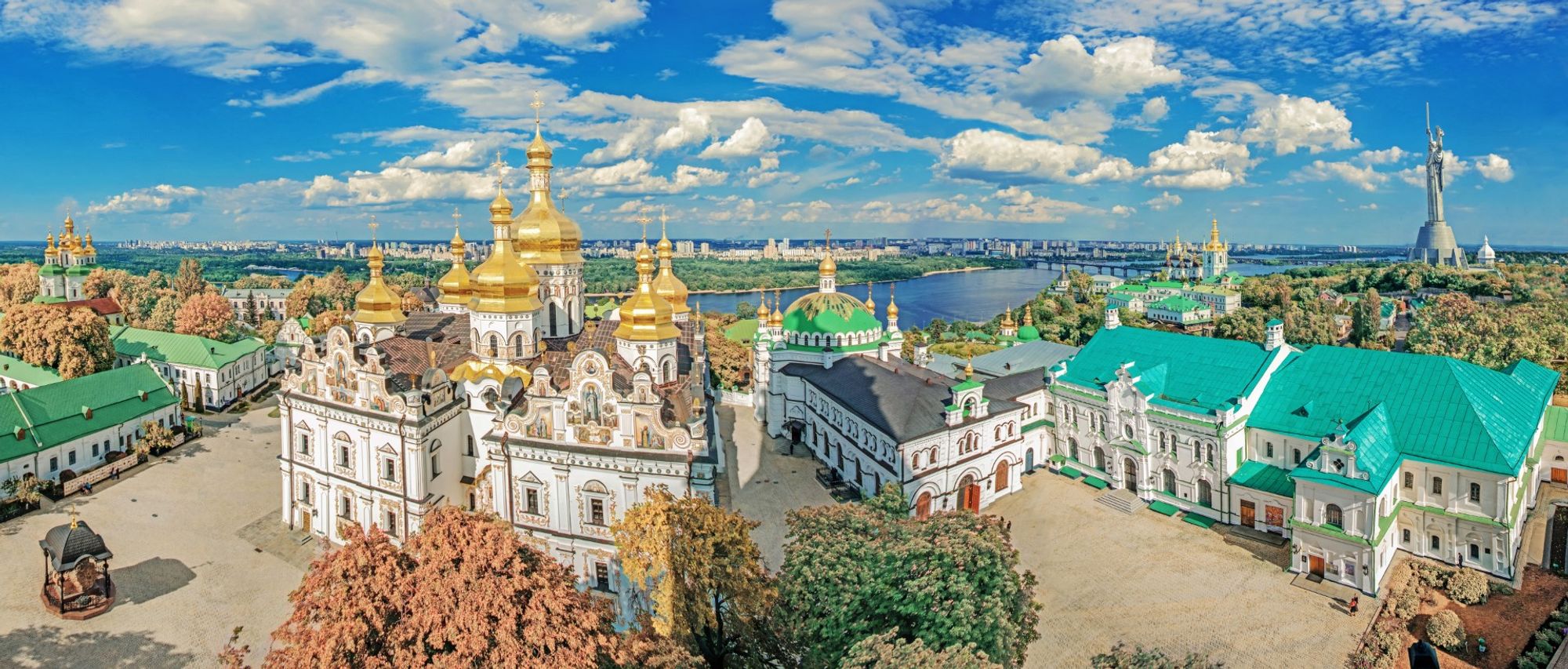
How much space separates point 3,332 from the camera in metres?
28.7

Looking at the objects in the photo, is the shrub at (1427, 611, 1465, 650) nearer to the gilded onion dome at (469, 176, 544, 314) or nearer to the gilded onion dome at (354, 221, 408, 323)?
the gilded onion dome at (469, 176, 544, 314)

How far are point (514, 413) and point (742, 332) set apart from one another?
29268 mm

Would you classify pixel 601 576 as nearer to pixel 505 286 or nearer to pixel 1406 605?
pixel 505 286

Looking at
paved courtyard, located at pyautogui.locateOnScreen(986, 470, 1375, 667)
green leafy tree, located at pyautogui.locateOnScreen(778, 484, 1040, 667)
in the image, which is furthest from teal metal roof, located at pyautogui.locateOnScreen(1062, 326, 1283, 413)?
green leafy tree, located at pyautogui.locateOnScreen(778, 484, 1040, 667)

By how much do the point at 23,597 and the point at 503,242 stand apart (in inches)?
465

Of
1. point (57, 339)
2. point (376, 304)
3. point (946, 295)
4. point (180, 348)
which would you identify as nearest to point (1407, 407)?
point (376, 304)

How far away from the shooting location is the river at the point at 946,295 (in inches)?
3524

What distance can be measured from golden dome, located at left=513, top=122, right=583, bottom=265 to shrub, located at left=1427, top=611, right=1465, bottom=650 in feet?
66.3

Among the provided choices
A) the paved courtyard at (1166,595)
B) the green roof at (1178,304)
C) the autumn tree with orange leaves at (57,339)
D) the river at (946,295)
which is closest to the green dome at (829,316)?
the paved courtyard at (1166,595)

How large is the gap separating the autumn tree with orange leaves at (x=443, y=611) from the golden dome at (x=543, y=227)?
13.2 m

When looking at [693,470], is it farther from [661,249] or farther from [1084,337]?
[1084,337]

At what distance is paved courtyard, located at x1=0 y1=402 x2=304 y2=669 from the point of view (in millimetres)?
14125

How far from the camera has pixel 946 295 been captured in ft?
375

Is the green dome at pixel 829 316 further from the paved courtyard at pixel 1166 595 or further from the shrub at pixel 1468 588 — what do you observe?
the shrub at pixel 1468 588
